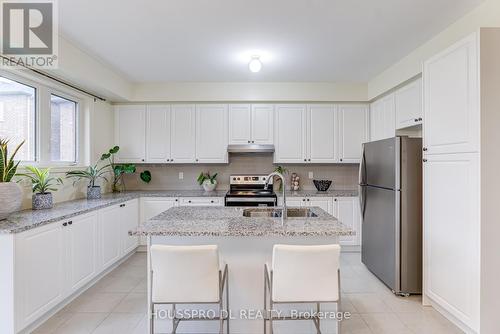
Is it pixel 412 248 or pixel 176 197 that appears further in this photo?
pixel 176 197

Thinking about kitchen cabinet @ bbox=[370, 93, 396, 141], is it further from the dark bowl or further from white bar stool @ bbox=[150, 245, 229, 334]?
white bar stool @ bbox=[150, 245, 229, 334]

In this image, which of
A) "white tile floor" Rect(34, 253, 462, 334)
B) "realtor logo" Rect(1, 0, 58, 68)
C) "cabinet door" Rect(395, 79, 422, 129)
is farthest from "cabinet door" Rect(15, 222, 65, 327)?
"cabinet door" Rect(395, 79, 422, 129)

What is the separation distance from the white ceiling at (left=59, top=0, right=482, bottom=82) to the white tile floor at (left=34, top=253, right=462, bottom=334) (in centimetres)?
256

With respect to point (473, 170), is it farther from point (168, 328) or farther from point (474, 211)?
point (168, 328)

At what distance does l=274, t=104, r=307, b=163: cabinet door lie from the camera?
14.5ft

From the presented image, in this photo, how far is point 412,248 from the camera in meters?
2.75

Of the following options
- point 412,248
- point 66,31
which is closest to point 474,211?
point 412,248

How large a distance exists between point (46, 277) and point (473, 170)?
3.32 metres

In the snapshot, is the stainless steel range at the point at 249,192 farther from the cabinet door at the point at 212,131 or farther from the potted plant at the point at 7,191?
the potted plant at the point at 7,191

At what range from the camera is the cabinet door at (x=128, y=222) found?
3660 millimetres

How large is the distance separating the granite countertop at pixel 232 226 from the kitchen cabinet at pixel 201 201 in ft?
5.61

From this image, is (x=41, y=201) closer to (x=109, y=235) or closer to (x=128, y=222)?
(x=109, y=235)

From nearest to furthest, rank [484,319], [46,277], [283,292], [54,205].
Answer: [283,292]
[484,319]
[46,277]
[54,205]

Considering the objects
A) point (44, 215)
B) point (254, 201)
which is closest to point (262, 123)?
point (254, 201)
